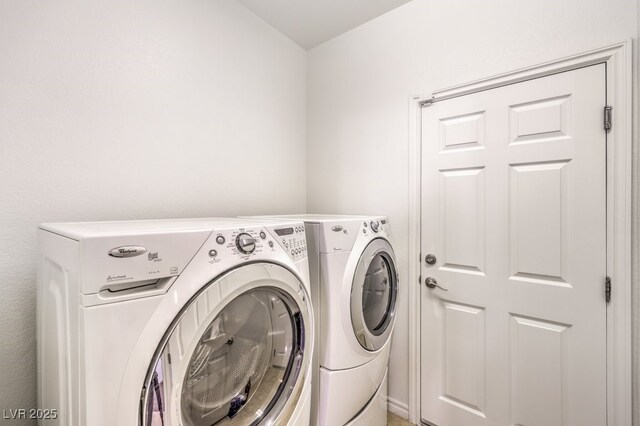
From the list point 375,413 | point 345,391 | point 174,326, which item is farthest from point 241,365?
point 375,413

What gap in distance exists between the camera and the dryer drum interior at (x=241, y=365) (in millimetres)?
832

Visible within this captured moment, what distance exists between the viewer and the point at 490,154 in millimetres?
1592

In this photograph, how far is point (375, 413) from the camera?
162 centimetres

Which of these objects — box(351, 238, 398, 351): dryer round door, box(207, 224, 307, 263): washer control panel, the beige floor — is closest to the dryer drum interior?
box(207, 224, 307, 263): washer control panel

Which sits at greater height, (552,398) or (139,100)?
(139,100)

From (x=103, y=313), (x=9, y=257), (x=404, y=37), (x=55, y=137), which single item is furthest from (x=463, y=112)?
(x=9, y=257)

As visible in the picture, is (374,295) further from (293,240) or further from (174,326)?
(174,326)

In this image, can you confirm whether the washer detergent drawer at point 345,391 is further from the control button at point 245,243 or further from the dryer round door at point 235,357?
the control button at point 245,243

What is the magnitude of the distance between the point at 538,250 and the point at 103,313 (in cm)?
179

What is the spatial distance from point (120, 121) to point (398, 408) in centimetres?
231

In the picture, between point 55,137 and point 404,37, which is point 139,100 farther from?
point 404,37

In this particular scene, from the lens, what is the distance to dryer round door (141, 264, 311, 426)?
2.45ft

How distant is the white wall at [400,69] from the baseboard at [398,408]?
28 mm
